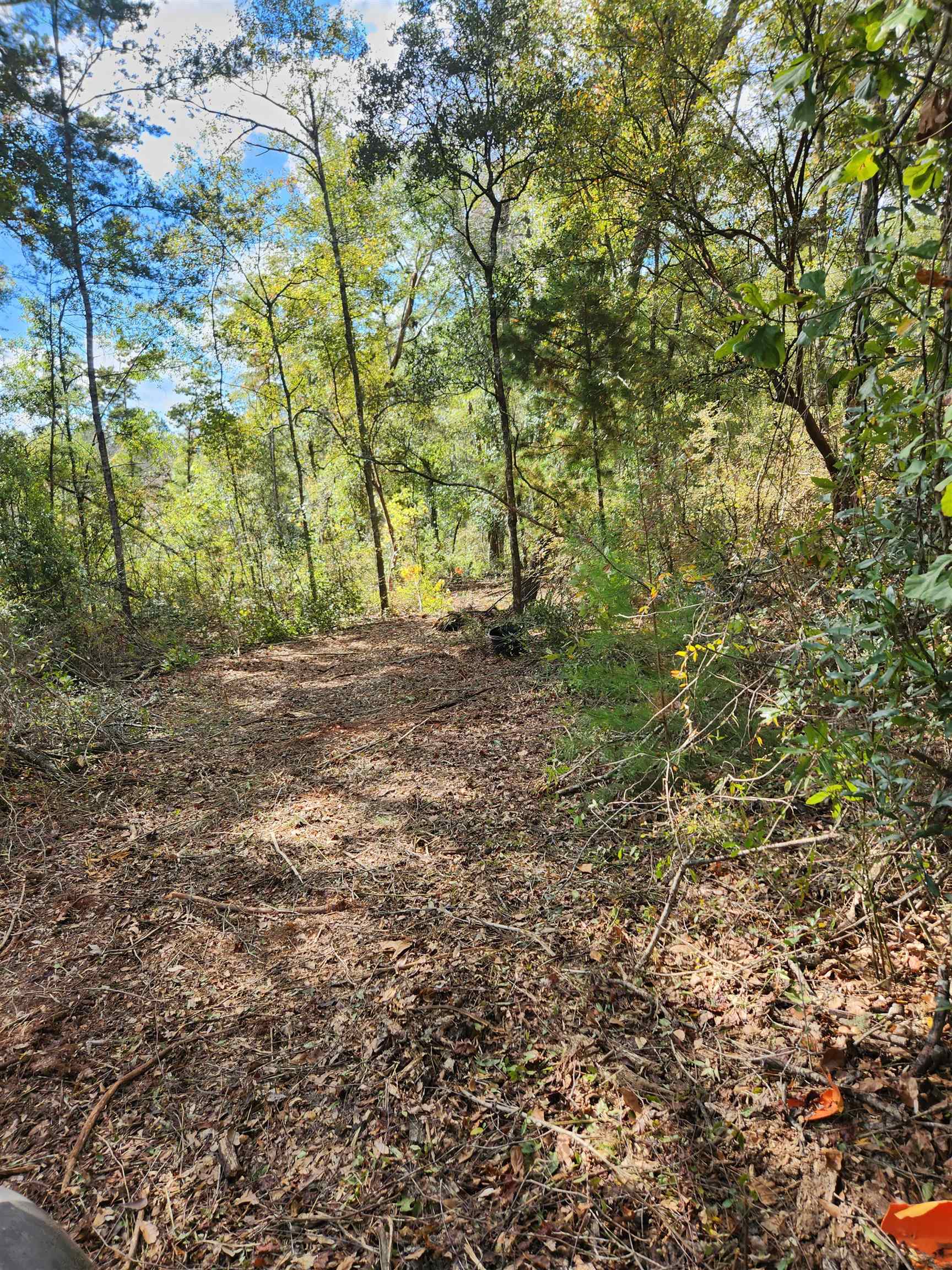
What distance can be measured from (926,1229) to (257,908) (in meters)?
2.64

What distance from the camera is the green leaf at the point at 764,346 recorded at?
1.00m

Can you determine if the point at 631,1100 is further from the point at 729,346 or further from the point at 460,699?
the point at 460,699

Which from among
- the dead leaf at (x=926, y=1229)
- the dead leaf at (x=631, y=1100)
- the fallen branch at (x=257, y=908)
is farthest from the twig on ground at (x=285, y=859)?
the dead leaf at (x=926, y=1229)

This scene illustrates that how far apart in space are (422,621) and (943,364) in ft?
32.6

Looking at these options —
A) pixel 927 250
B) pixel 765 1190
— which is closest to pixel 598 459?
pixel 927 250

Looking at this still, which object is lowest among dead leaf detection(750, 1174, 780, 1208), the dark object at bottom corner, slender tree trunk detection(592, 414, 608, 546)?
dead leaf detection(750, 1174, 780, 1208)

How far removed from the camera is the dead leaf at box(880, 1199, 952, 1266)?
1.25m

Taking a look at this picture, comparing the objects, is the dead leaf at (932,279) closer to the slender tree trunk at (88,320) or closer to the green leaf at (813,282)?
the green leaf at (813,282)

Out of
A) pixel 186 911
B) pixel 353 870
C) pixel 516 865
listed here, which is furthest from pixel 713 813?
pixel 186 911

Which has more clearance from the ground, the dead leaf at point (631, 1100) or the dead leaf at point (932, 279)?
the dead leaf at point (932, 279)

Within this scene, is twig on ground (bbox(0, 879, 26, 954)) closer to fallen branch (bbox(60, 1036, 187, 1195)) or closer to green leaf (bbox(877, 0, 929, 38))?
fallen branch (bbox(60, 1036, 187, 1195))

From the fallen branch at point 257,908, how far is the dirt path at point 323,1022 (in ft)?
0.04

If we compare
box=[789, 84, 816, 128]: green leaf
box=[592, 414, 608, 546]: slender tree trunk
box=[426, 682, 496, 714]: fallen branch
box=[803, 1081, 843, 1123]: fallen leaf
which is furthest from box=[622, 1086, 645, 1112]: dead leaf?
box=[592, 414, 608, 546]: slender tree trunk

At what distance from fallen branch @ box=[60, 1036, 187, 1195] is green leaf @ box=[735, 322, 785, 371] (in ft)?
8.89
